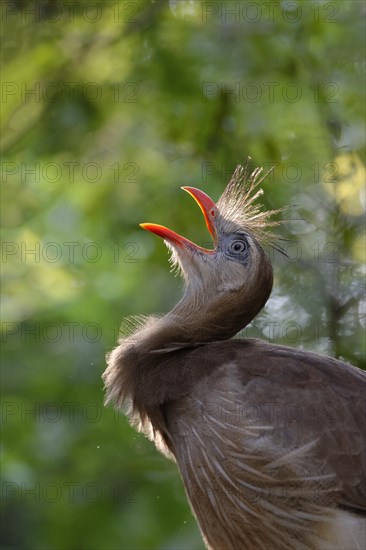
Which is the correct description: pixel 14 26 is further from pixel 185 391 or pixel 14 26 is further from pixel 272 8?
pixel 185 391

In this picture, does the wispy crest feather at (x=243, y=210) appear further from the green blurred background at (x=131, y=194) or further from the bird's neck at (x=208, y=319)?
the green blurred background at (x=131, y=194)

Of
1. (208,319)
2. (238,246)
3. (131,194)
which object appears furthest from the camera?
(131,194)

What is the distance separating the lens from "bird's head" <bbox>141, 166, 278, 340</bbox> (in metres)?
4.54

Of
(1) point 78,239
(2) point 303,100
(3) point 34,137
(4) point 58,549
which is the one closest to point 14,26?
(3) point 34,137

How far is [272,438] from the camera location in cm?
407

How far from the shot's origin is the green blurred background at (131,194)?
6.25 m

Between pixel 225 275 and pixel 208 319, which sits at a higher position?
pixel 225 275

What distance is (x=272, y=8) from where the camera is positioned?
6812mm

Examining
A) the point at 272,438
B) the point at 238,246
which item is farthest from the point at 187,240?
the point at 272,438

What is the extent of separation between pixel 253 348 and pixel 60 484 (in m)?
2.43

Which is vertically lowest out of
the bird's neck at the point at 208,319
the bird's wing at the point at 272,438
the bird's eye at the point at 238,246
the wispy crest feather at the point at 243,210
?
the bird's wing at the point at 272,438

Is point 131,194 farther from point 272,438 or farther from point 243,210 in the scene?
point 272,438

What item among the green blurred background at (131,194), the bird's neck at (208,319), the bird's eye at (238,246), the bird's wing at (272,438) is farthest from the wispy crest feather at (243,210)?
the green blurred background at (131,194)

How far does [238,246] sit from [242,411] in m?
0.90
